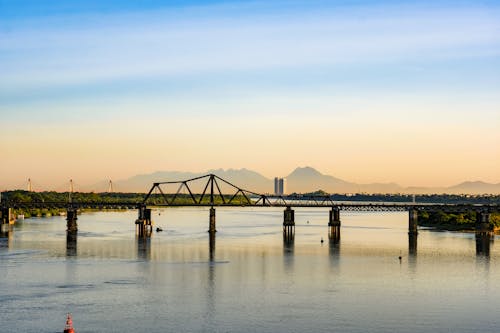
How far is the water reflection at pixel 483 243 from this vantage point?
Answer: 133 metres

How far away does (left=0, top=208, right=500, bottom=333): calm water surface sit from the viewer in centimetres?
Result: 6538

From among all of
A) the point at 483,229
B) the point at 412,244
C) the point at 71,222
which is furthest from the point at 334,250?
the point at 71,222

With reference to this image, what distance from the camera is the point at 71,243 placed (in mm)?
141750

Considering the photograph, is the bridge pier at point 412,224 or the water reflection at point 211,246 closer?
the water reflection at point 211,246

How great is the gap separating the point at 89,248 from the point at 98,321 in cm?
6870

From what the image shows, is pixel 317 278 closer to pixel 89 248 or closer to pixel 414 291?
pixel 414 291

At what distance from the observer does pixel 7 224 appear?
199m

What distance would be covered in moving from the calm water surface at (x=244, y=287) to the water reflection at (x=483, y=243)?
5.79ft

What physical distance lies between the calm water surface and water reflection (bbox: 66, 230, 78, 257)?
22.2 inches

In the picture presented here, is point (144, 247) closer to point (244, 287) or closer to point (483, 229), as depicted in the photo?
point (244, 287)

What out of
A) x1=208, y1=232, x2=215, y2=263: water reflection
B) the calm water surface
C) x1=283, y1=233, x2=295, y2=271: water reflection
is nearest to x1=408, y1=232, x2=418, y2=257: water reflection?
the calm water surface

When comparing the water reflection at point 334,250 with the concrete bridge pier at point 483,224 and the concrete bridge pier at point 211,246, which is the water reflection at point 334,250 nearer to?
the concrete bridge pier at point 211,246

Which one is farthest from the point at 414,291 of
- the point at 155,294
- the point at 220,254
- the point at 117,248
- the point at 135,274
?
the point at 117,248

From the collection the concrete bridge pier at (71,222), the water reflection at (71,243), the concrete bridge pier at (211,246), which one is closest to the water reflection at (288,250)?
the concrete bridge pier at (211,246)
